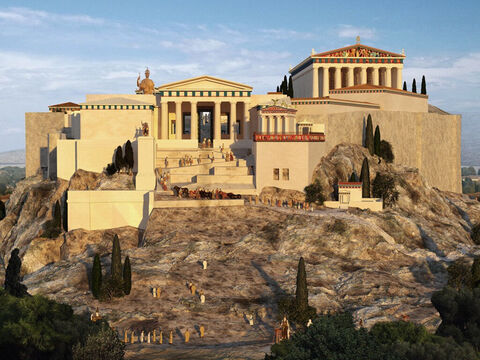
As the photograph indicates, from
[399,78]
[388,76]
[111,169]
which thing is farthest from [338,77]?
[111,169]

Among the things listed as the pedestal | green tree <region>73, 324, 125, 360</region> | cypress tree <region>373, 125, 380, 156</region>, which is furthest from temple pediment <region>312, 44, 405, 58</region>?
green tree <region>73, 324, 125, 360</region>

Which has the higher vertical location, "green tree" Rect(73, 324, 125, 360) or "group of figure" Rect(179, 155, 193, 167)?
"group of figure" Rect(179, 155, 193, 167)

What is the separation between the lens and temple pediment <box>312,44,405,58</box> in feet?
280

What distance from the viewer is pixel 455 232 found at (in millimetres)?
56750

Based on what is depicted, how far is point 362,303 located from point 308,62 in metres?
56.6

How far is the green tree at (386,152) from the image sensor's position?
70562 millimetres

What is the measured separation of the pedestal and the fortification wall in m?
21.4

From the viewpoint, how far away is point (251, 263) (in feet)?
140

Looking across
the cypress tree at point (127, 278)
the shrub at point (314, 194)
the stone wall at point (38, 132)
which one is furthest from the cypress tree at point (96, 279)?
the stone wall at point (38, 132)

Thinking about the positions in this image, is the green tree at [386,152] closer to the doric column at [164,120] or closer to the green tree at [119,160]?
the doric column at [164,120]

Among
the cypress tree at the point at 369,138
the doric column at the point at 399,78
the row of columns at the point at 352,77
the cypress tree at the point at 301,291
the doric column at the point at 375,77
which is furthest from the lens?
the doric column at the point at 375,77

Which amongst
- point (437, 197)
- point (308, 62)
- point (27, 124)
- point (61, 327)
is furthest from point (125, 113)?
point (61, 327)

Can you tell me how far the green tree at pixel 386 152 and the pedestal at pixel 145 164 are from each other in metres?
28.1

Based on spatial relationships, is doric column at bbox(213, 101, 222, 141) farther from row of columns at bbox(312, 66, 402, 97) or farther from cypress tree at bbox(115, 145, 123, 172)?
row of columns at bbox(312, 66, 402, 97)
